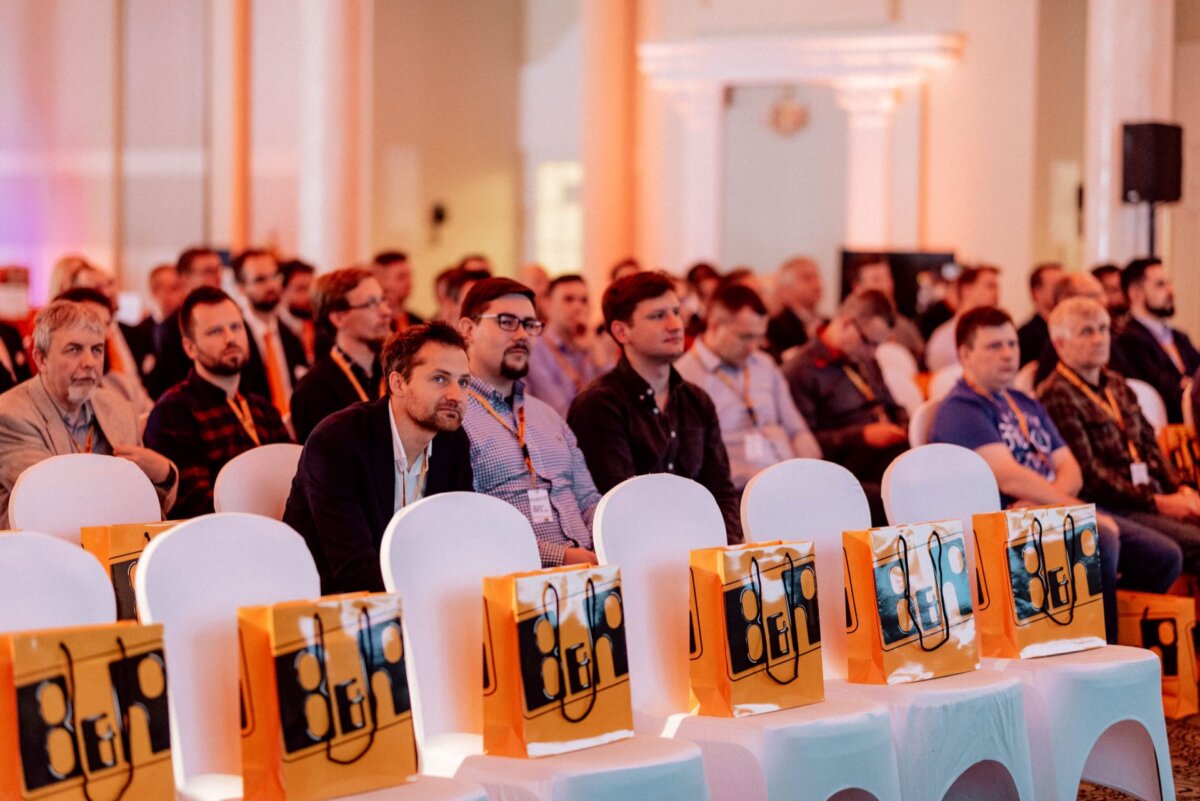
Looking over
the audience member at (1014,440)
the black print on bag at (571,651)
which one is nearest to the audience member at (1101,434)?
the audience member at (1014,440)

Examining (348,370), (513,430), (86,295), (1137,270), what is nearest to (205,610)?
(513,430)

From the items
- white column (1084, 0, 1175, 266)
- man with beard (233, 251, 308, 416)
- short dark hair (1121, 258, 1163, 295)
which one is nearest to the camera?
man with beard (233, 251, 308, 416)

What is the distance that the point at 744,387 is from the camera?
5852 mm

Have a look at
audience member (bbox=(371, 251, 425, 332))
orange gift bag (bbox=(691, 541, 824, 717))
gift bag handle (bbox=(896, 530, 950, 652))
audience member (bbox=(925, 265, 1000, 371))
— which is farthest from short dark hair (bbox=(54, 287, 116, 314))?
audience member (bbox=(925, 265, 1000, 371))

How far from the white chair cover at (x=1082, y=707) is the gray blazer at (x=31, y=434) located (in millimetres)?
2014

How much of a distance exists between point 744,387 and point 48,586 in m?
3.46

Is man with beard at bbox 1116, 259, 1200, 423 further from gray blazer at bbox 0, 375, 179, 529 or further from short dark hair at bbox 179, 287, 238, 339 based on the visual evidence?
gray blazer at bbox 0, 375, 179, 529

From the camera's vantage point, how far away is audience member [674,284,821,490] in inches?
224

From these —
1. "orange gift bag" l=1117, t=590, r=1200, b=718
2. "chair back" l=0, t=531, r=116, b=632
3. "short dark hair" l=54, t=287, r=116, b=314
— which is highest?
"short dark hair" l=54, t=287, r=116, b=314

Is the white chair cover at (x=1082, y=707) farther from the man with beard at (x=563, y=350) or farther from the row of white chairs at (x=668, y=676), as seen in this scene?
the man with beard at (x=563, y=350)

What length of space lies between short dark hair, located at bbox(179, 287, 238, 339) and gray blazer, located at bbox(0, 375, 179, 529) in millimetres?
450

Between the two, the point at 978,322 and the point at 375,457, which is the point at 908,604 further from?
the point at 978,322

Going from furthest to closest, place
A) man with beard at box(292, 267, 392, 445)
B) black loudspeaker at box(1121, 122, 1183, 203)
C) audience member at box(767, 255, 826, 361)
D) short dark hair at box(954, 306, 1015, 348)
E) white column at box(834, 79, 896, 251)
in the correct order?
white column at box(834, 79, 896, 251)
black loudspeaker at box(1121, 122, 1183, 203)
audience member at box(767, 255, 826, 361)
short dark hair at box(954, 306, 1015, 348)
man with beard at box(292, 267, 392, 445)

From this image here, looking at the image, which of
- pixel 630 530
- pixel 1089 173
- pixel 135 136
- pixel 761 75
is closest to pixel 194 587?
pixel 630 530
